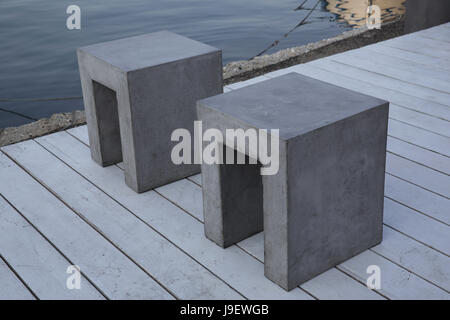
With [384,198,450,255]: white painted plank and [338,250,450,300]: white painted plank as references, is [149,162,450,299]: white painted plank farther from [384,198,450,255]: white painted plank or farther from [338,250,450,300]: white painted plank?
[338,250,450,300]: white painted plank

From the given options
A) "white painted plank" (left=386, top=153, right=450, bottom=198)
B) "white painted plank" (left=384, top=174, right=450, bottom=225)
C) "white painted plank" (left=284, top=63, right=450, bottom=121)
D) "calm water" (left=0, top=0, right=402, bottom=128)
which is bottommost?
"calm water" (left=0, top=0, right=402, bottom=128)

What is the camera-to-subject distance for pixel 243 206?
2.12 m

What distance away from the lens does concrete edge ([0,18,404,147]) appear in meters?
3.99

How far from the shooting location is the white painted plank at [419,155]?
2.62 m

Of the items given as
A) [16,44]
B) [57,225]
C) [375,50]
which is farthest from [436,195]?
[16,44]

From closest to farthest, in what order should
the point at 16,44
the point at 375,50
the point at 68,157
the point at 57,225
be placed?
the point at 57,225 < the point at 68,157 < the point at 375,50 < the point at 16,44

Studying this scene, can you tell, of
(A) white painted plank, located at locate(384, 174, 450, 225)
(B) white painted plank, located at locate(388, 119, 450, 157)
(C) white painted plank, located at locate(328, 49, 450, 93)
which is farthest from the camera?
(C) white painted plank, located at locate(328, 49, 450, 93)

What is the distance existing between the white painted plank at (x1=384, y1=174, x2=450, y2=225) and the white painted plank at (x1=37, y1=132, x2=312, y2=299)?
2.32 ft

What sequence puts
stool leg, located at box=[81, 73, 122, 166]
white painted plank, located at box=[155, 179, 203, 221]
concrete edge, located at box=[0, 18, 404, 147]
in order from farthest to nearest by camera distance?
concrete edge, located at box=[0, 18, 404, 147] < stool leg, located at box=[81, 73, 122, 166] < white painted plank, located at box=[155, 179, 203, 221]

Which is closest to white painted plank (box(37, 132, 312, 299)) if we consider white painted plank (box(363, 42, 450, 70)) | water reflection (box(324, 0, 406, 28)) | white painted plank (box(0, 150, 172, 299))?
white painted plank (box(0, 150, 172, 299))

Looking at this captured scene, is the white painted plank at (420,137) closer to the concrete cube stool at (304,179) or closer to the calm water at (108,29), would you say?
the concrete cube stool at (304,179)

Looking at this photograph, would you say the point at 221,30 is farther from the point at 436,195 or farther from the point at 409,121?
the point at 436,195

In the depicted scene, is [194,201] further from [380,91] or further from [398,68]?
[398,68]
